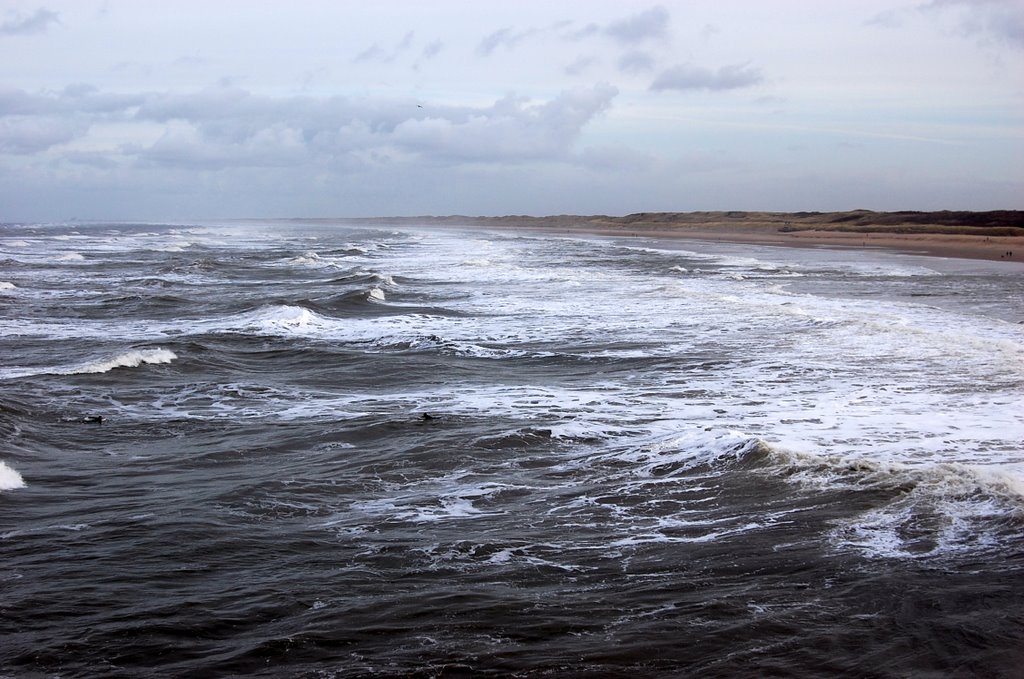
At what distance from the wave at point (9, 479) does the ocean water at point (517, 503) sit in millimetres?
33

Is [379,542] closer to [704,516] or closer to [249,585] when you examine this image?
[249,585]

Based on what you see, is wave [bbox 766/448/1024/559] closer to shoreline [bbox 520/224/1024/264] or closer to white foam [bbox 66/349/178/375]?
white foam [bbox 66/349/178/375]

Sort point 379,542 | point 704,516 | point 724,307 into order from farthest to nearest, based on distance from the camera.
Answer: point 724,307 < point 704,516 < point 379,542

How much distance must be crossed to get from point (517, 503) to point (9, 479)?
4.72 meters

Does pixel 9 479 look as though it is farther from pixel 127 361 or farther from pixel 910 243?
pixel 910 243

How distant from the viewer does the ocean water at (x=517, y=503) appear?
5250mm

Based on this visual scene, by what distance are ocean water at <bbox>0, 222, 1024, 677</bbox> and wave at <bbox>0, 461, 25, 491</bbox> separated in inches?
1.3

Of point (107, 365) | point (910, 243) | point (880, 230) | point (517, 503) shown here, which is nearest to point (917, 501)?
point (517, 503)

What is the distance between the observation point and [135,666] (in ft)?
16.5

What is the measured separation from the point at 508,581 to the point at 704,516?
6.56ft

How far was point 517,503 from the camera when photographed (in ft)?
25.8

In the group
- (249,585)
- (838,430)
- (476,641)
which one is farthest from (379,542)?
(838,430)

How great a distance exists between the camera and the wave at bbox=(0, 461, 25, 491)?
8.39m

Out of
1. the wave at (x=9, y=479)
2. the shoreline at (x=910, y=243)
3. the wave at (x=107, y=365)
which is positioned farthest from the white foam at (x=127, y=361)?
the shoreline at (x=910, y=243)
